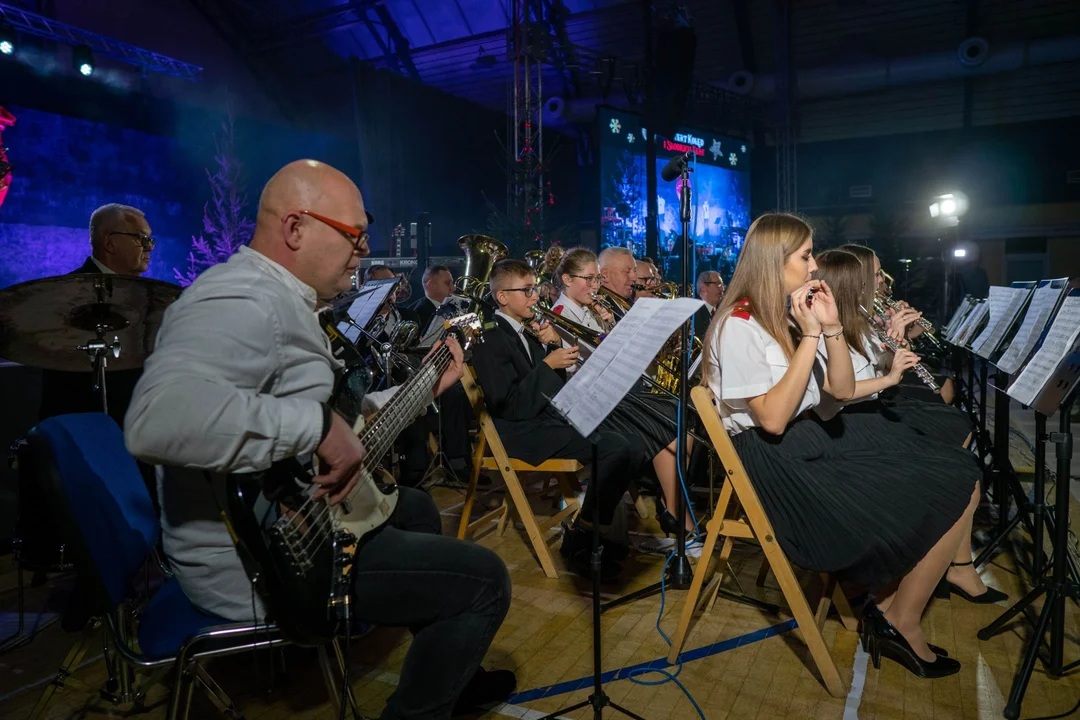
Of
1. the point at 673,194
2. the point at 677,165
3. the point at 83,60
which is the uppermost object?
the point at 83,60

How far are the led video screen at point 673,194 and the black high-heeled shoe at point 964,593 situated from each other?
334 inches

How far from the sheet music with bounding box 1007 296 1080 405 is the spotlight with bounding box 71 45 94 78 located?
476 inches

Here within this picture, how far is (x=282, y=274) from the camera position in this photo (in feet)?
5.61

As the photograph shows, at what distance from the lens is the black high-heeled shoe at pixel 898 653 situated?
2.51 meters

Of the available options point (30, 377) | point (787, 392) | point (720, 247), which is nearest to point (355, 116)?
point (720, 247)

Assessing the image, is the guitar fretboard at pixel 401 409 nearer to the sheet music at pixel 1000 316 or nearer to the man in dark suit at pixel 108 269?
the man in dark suit at pixel 108 269

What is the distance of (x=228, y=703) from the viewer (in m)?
2.14

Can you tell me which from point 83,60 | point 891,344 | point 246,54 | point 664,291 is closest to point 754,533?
point 891,344

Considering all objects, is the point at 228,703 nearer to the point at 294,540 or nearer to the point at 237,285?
the point at 294,540

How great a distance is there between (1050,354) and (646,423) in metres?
1.92

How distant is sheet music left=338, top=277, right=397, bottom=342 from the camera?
4.11 m

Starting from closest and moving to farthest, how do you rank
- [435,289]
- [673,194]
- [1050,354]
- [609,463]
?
[1050,354] < [609,463] < [435,289] < [673,194]

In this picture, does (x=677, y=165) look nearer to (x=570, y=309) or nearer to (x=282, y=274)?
(x=570, y=309)

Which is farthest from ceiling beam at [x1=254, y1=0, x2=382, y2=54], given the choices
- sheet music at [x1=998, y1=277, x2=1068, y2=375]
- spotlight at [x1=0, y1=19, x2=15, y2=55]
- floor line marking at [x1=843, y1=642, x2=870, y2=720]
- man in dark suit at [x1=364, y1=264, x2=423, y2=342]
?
floor line marking at [x1=843, y1=642, x2=870, y2=720]
